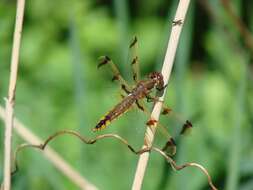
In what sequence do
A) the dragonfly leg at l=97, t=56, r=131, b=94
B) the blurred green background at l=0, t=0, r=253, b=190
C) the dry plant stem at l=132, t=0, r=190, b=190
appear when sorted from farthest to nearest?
the blurred green background at l=0, t=0, r=253, b=190, the dragonfly leg at l=97, t=56, r=131, b=94, the dry plant stem at l=132, t=0, r=190, b=190

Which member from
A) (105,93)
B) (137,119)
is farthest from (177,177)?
(105,93)

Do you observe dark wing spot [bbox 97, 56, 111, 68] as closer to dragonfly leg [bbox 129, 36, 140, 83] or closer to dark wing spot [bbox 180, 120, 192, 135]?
dragonfly leg [bbox 129, 36, 140, 83]

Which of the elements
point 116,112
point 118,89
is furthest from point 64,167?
point 118,89

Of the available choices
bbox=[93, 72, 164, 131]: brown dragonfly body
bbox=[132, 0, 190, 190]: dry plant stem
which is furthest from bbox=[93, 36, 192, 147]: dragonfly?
bbox=[132, 0, 190, 190]: dry plant stem

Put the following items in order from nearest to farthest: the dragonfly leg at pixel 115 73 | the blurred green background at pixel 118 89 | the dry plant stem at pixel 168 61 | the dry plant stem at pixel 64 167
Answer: the dry plant stem at pixel 168 61 < the dry plant stem at pixel 64 167 < the dragonfly leg at pixel 115 73 < the blurred green background at pixel 118 89

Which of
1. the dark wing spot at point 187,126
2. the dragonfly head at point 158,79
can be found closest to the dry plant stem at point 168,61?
the dragonfly head at point 158,79

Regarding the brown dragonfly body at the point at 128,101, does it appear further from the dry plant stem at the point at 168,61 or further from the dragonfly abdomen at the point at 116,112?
the dry plant stem at the point at 168,61

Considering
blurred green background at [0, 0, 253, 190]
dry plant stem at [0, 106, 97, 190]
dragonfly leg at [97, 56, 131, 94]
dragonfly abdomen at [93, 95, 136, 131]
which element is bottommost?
blurred green background at [0, 0, 253, 190]

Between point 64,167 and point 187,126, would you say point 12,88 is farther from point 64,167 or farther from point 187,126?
point 187,126

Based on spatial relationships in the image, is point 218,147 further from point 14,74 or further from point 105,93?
point 14,74
